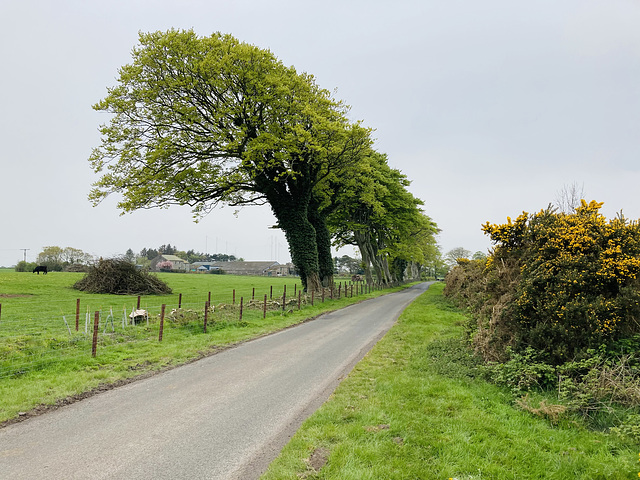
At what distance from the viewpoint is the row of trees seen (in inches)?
782

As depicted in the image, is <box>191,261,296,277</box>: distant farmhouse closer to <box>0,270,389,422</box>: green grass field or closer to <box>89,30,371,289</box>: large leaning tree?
<box>89,30,371,289</box>: large leaning tree

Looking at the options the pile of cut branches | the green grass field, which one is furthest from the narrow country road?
the pile of cut branches

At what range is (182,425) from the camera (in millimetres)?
5332

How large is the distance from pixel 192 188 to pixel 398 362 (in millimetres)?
18024

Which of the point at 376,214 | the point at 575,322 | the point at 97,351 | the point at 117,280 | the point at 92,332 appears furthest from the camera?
the point at 376,214

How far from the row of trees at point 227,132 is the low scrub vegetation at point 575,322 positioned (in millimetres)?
15551

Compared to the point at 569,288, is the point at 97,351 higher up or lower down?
lower down

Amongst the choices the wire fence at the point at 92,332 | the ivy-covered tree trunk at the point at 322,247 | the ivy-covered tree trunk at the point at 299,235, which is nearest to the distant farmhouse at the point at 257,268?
the ivy-covered tree trunk at the point at 322,247

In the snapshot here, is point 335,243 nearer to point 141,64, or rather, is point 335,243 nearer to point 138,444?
point 141,64

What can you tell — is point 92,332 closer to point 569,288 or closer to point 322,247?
point 569,288

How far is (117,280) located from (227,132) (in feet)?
53.5

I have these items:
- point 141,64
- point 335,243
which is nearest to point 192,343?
point 141,64

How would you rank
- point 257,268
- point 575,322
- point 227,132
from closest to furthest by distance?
point 575,322 < point 227,132 < point 257,268

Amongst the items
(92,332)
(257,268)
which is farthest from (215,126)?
(257,268)
